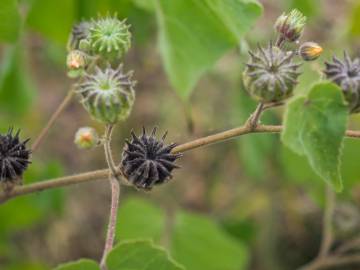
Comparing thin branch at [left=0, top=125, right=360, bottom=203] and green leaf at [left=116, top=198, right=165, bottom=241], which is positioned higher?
green leaf at [left=116, top=198, right=165, bottom=241]

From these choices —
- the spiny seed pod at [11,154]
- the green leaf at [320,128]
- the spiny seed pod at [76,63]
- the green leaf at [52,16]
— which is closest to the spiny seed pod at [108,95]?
the spiny seed pod at [76,63]

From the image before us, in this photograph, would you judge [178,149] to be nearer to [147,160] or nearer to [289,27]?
[147,160]

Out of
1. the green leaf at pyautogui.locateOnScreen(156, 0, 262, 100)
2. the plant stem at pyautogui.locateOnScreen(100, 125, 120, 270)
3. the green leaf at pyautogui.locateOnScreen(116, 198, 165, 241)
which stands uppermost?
the green leaf at pyautogui.locateOnScreen(156, 0, 262, 100)

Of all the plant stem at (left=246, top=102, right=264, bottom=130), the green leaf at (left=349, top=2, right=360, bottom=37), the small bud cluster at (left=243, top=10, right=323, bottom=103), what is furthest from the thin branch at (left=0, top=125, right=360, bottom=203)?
the green leaf at (left=349, top=2, right=360, bottom=37)

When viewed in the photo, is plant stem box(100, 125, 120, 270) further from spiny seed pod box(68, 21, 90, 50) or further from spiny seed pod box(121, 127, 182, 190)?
spiny seed pod box(68, 21, 90, 50)

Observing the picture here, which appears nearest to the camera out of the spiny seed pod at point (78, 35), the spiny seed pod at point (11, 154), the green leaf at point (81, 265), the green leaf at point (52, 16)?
the green leaf at point (81, 265)

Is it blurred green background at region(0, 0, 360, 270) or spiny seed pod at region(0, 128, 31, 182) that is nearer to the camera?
spiny seed pod at region(0, 128, 31, 182)

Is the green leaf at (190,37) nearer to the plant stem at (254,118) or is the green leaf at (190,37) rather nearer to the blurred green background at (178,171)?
the blurred green background at (178,171)
